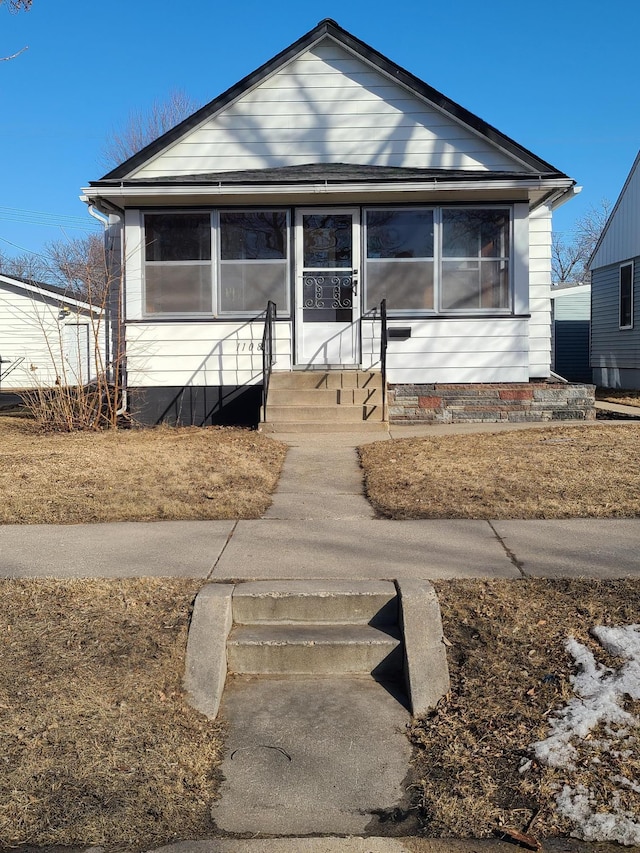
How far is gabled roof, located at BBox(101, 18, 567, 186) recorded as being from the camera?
12.9 m

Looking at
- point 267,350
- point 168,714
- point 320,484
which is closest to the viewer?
point 168,714

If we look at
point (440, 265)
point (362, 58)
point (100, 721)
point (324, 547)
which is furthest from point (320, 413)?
point (100, 721)

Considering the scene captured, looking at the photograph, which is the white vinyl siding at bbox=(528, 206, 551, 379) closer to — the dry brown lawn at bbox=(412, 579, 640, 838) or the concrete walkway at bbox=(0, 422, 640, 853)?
the concrete walkway at bbox=(0, 422, 640, 853)

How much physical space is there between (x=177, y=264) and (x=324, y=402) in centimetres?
345

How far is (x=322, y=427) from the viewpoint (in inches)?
442

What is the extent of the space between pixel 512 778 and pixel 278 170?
11.3 m

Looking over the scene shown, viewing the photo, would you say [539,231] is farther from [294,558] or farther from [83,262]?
[294,558]

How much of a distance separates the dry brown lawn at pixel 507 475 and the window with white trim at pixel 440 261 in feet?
10.7

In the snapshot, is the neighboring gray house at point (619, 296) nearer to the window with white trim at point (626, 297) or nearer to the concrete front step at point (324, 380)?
the window with white trim at point (626, 297)

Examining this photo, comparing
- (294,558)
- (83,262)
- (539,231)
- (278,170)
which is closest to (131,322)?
(83,262)

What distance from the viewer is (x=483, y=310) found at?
12922 millimetres

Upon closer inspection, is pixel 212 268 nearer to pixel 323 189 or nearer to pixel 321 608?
pixel 323 189

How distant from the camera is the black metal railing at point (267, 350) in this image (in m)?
11.7

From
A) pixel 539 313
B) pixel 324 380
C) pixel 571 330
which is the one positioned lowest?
pixel 324 380
